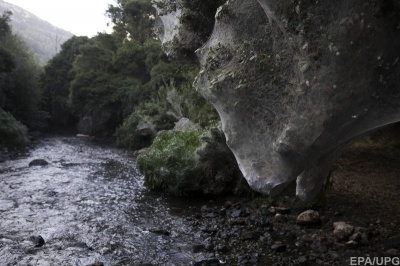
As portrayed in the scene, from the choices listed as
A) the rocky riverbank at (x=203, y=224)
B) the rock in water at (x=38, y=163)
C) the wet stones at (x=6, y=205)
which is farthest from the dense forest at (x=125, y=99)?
the rock in water at (x=38, y=163)

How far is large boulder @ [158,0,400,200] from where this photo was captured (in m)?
5.80

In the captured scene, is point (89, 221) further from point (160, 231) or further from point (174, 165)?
point (174, 165)

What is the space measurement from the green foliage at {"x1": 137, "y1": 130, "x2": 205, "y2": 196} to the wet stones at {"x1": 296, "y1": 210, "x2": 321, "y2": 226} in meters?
3.86

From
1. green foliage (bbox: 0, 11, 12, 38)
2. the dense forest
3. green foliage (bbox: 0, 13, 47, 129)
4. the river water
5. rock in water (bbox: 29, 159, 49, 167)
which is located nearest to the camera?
the river water

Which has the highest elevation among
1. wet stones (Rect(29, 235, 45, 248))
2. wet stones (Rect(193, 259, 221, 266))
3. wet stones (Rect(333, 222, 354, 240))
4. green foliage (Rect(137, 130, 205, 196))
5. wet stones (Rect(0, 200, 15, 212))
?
green foliage (Rect(137, 130, 205, 196))

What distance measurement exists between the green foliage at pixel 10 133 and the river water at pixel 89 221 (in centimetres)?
839

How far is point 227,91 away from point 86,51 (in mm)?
32507

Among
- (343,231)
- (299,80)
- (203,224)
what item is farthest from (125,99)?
(299,80)

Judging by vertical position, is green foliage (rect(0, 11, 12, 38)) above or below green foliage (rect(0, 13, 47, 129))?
above

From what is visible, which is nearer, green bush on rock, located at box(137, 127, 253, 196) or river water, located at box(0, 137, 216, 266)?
river water, located at box(0, 137, 216, 266)

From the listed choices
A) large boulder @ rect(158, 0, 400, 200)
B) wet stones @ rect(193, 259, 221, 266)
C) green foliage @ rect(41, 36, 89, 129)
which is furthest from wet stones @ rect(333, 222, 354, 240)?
green foliage @ rect(41, 36, 89, 129)

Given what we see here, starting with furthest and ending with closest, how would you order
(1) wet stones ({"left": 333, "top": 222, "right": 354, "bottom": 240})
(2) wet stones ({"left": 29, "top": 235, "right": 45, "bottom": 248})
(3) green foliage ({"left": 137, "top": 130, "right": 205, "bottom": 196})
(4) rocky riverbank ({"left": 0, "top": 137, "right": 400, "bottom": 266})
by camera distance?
(3) green foliage ({"left": 137, "top": 130, "right": 205, "bottom": 196}), (2) wet stones ({"left": 29, "top": 235, "right": 45, "bottom": 248}), (1) wet stones ({"left": 333, "top": 222, "right": 354, "bottom": 240}), (4) rocky riverbank ({"left": 0, "top": 137, "right": 400, "bottom": 266})

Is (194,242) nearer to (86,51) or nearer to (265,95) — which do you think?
(265,95)

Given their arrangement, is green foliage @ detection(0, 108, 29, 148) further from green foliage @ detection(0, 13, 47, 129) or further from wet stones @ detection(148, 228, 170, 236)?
wet stones @ detection(148, 228, 170, 236)
